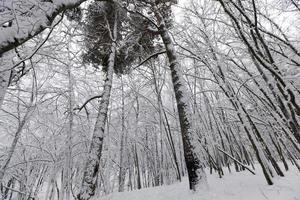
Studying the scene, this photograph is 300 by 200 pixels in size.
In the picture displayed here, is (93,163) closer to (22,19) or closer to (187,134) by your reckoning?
(187,134)

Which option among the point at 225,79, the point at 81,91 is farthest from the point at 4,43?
the point at 81,91

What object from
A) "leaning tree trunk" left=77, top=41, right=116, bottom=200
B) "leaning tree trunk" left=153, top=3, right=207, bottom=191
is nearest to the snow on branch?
"leaning tree trunk" left=77, top=41, right=116, bottom=200

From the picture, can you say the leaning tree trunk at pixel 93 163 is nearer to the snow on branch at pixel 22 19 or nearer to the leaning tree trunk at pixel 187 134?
the leaning tree trunk at pixel 187 134

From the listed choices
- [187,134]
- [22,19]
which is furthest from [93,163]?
[22,19]

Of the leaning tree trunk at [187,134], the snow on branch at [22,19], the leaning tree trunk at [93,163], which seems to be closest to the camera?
the snow on branch at [22,19]

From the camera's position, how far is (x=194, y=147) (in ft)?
14.5

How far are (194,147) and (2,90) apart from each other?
433cm

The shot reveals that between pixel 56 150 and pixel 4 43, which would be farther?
pixel 56 150

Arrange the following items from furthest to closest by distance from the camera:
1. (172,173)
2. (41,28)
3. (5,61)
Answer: (172,173) → (5,61) → (41,28)

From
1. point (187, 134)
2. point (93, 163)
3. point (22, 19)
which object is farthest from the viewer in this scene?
point (187, 134)

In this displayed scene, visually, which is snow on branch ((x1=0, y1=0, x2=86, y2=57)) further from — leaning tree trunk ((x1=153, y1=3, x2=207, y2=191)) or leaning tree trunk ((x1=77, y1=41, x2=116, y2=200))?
leaning tree trunk ((x1=153, y1=3, x2=207, y2=191))

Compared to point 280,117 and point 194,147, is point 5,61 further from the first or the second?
point 280,117

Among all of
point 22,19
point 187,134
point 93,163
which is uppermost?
point 22,19

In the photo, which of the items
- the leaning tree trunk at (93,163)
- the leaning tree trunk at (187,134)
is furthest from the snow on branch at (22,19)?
→ the leaning tree trunk at (187,134)
